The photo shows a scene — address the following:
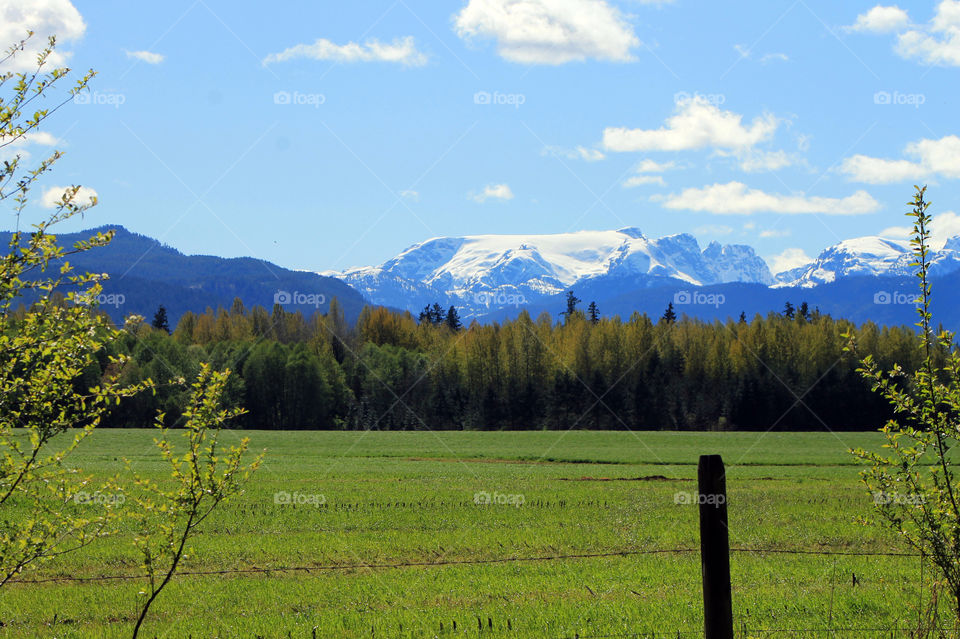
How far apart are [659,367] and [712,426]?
11.5 meters

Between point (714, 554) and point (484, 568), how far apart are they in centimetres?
1139

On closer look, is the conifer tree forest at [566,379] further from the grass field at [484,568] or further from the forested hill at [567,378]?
the grass field at [484,568]

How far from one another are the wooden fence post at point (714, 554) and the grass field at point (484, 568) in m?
4.24

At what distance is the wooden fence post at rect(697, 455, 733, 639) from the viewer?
24.4 feet

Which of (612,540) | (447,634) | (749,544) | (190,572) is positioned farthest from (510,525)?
(447,634)

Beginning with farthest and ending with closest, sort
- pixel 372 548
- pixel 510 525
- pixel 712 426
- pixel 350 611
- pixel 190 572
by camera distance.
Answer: pixel 712 426
pixel 510 525
pixel 372 548
pixel 190 572
pixel 350 611

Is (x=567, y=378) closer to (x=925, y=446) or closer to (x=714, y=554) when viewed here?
(x=925, y=446)

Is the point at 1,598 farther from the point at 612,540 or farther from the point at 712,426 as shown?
the point at 712,426

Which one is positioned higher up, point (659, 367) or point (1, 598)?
point (659, 367)

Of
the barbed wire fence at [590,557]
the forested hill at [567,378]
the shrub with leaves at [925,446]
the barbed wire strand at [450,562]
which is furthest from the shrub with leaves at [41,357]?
the forested hill at [567,378]

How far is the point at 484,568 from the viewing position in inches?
716

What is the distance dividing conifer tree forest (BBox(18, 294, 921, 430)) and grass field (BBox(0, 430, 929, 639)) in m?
75.9

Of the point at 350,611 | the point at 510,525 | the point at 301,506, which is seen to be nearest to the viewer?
the point at 350,611

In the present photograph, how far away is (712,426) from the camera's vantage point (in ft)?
387
